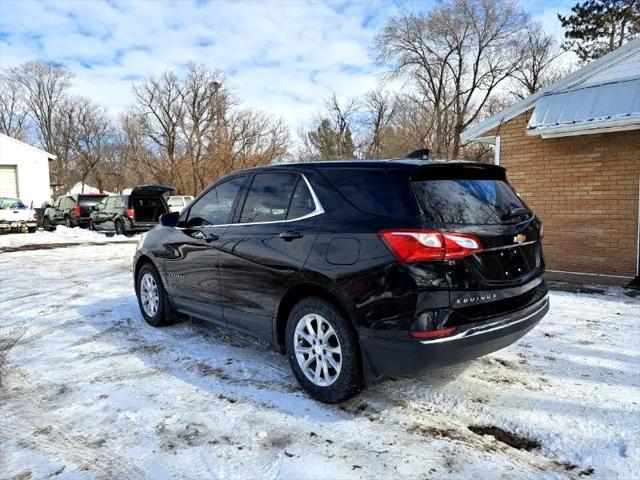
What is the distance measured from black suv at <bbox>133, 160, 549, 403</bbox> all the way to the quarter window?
0.04ft

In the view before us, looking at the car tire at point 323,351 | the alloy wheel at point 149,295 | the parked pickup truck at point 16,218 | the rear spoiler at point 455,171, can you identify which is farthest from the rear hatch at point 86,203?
the rear spoiler at point 455,171

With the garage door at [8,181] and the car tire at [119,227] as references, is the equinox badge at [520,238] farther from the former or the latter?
the garage door at [8,181]

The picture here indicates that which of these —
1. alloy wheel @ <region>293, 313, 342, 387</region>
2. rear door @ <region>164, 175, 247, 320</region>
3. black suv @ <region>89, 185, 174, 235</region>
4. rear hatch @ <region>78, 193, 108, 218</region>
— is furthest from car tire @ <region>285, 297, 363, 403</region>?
rear hatch @ <region>78, 193, 108, 218</region>

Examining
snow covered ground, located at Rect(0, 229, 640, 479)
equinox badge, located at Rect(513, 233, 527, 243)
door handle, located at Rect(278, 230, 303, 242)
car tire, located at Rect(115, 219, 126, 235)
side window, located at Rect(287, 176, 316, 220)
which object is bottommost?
snow covered ground, located at Rect(0, 229, 640, 479)

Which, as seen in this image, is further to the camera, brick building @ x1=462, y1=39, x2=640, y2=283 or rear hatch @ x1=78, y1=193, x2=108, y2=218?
rear hatch @ x1=78, y1=193, x2=108, y2=218

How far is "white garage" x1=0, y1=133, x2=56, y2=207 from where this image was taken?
2648cm

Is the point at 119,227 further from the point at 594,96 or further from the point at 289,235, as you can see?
the point at 289,235

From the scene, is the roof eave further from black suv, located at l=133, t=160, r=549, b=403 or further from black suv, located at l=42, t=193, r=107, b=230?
black suv, located at l=42, t=193, r=107, b=230

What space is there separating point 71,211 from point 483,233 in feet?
77.3

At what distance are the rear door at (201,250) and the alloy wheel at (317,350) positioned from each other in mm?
1097

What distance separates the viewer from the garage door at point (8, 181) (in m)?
26.5

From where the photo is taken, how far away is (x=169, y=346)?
4656 mm

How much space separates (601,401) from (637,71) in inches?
251

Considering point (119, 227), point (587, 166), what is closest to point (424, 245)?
point (587, 166)
